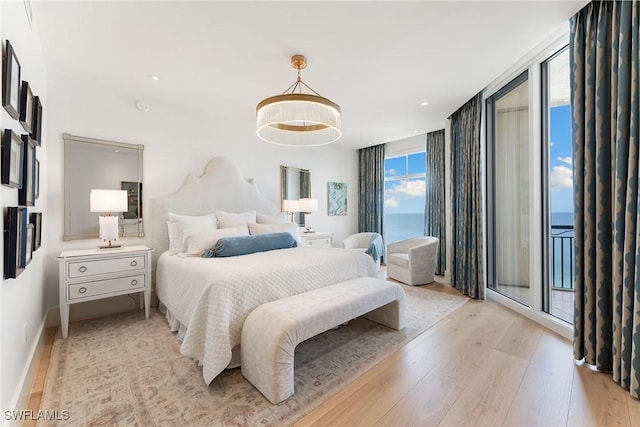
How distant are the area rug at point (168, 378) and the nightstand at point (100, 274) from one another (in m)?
0.34

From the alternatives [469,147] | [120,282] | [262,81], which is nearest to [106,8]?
[262,81]

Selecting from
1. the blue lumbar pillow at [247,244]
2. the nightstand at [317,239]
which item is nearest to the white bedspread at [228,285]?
the blue lumbar pillow at [247,244]

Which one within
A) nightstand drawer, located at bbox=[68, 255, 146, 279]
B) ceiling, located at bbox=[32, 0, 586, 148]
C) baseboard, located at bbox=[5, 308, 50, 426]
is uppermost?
ceiling, located at bbox=[32, 0, 586, 148]

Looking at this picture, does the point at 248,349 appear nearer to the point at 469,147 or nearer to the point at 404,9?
the point at 404,9

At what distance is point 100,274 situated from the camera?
259 cm

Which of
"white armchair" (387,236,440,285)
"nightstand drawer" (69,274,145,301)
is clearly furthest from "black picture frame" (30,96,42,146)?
"white armchair" (387,236,440,285)

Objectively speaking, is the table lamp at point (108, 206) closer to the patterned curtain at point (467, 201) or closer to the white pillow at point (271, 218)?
the white pillow at point (271, 218)

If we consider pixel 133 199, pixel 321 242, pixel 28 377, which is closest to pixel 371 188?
pixel 321 242

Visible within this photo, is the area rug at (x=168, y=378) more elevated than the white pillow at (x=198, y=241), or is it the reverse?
the white pillow at (x=198, y=241)

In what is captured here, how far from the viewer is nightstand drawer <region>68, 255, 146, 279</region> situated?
248cm

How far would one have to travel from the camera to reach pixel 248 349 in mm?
1774

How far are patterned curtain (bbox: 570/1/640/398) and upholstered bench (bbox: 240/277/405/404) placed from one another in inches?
58.9

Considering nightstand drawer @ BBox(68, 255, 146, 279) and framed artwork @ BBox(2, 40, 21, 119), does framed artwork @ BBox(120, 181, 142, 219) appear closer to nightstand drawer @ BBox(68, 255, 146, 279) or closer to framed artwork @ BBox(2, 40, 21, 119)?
nightstand drawer @ BBox(68, 255, 146, 279)

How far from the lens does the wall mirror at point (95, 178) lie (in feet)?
9.29
